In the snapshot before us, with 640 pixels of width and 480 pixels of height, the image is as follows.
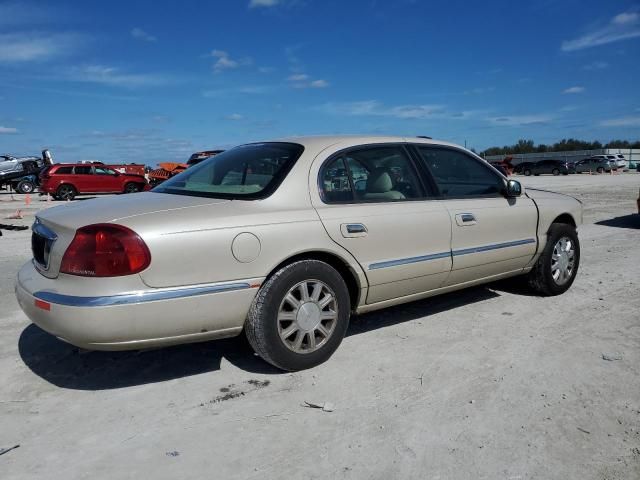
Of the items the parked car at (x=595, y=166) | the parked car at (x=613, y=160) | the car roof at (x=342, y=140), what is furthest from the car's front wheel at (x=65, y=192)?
the parked car at (x=613, y=160)

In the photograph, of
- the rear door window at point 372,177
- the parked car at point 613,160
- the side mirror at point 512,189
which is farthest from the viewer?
the parked car at point 613,160

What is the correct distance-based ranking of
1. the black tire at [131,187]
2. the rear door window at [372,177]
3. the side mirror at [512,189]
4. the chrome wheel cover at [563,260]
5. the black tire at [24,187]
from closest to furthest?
the rear door window at [372,177] < the side mirror at [512,189] < the chrome wheel cover at [563,260] < the black tire at [131,187] < the black tire at [24,187]

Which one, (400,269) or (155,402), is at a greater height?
(400,269)

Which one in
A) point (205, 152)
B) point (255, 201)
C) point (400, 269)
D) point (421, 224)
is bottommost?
point (400, 269)

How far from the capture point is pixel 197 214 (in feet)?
10.1

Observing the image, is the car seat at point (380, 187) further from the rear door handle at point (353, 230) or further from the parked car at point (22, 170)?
the parked car at point (22, 170)

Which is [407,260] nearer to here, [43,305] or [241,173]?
[241,173]

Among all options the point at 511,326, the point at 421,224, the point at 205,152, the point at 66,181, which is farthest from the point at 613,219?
the point at 66,181

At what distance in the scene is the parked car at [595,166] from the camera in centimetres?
4581

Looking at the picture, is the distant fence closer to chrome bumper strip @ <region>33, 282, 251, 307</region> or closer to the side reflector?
chrome bumper strip @ <region>33, 282, 251, 307</region>

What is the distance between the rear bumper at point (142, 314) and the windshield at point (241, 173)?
71cm

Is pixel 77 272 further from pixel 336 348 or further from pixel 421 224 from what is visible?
pixel 421 224

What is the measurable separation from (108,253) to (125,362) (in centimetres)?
118

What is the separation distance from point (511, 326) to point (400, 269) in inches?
46.8
